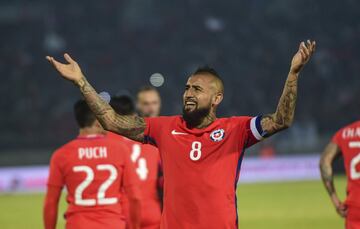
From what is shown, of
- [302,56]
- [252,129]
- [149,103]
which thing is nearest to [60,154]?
[252,129]

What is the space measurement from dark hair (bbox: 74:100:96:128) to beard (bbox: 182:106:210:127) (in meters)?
1.21

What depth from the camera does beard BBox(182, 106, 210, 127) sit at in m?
4.73

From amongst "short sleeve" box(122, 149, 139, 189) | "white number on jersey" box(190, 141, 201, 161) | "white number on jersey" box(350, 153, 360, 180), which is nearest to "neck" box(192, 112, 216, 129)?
"white number on jersey" box(190, 141, 201, 161)

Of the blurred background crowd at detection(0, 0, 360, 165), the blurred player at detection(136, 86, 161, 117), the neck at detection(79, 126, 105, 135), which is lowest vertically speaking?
the neck at detection(79, 126, 105, 135)

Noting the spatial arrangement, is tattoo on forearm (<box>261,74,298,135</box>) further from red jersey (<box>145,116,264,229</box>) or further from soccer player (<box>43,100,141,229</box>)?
soccer player (<box>43,100,141,229</box>)

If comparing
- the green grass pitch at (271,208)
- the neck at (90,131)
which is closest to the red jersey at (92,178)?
the neck at (90,131)

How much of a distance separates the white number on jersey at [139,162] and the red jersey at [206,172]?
2.13m

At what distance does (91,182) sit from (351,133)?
2.14 metres

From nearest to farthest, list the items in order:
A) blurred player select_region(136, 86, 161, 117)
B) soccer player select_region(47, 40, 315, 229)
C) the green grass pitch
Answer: soccer player select_region(47, 40, 315, 229)
blurred player select_region(136, 86, 161, 117)
the green grass pitch

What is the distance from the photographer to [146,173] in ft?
22.9

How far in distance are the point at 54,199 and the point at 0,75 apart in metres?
24.1

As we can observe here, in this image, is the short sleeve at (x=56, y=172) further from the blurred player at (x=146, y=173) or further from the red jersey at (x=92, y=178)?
the blurred player at (x=146, y=173)

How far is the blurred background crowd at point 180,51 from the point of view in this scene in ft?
88.4

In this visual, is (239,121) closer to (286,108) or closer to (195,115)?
(195,115)
